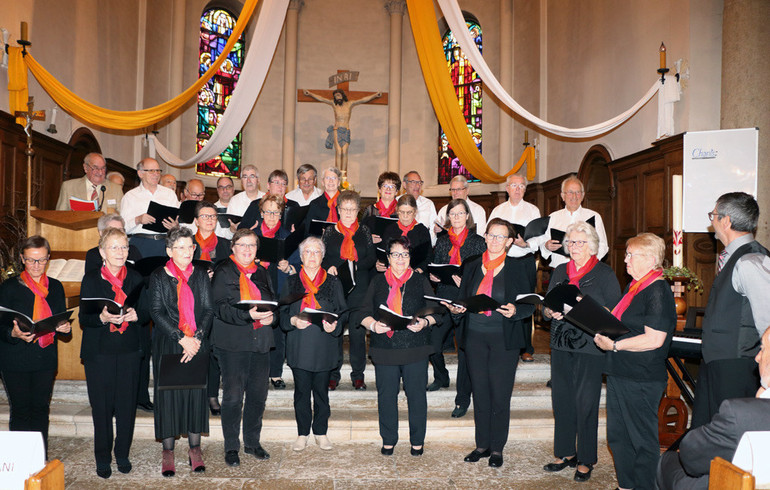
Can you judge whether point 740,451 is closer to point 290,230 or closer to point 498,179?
point 290,230

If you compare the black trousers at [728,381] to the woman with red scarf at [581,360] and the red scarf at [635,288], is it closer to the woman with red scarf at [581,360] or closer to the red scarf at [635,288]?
the red scarf at [635,288]

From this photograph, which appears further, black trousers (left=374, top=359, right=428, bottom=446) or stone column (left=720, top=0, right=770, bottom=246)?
stone column (left=720, top=0, right=770, bottom=246)

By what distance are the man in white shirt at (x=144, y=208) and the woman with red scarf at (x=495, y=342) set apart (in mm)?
2551

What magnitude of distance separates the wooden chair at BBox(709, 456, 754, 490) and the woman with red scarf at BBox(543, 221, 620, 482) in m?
1.63

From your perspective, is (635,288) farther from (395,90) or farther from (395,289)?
(395,90)

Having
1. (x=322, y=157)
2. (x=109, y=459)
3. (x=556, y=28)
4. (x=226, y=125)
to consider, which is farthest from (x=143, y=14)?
(x=109, y=459)

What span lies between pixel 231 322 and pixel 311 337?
20.4 inches

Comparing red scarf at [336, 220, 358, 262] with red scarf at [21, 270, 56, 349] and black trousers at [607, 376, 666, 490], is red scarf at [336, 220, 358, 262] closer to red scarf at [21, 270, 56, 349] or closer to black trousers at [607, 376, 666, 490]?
red scarf at [21, 270, 56, 349]

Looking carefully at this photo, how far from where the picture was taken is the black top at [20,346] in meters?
3.51

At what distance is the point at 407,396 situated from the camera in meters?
3.89

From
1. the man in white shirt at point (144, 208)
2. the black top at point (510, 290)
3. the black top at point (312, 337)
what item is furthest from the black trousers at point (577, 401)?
the man in white shirt at point (144, 208)

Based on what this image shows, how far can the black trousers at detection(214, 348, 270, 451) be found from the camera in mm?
3703

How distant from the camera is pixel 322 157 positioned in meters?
13.1

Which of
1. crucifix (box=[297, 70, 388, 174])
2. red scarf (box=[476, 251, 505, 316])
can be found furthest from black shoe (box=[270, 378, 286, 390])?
crucifix (box=[297, 70, 388, 174])
